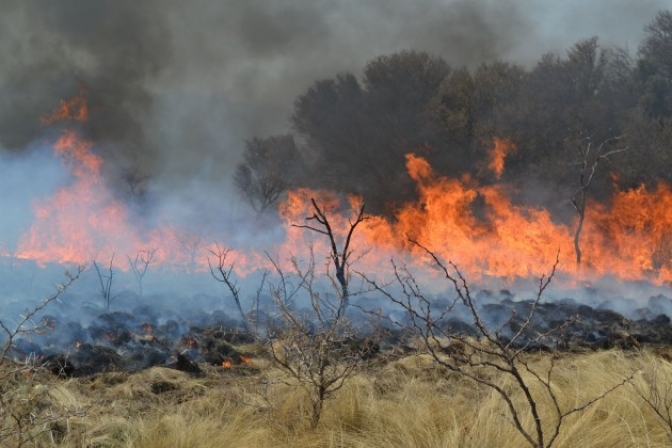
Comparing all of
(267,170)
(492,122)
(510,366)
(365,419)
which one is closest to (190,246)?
(267,170)

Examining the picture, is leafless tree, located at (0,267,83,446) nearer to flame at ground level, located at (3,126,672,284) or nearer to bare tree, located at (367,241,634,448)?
bare tree, located at (367,241,634,448)

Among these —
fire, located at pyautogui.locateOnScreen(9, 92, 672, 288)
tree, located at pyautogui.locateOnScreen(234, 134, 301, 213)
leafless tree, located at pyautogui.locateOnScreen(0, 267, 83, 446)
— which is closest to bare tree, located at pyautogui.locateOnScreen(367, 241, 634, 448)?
leafless tree, located at pyautogui.locateOnScreen(0, 267, 83, 446)

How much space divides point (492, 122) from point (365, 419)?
2147 centimetres

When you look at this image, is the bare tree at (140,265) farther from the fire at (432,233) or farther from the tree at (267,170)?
the tree at (267,170)

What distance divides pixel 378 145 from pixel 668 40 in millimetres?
12774

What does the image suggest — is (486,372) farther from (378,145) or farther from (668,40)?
(668,40)

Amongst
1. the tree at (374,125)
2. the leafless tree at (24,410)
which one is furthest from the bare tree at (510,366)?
the tree at (374,125)

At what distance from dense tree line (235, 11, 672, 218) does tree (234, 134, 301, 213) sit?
35cm

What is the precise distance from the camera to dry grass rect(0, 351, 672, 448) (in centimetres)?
390

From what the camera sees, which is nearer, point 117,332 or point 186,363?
point 186,363

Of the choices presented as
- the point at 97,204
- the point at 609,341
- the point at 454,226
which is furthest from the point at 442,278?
Answer: the point at 97,204

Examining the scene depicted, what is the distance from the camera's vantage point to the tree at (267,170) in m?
31.2

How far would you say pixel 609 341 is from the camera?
9.60 meters

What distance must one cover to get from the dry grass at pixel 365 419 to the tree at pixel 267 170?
24207mm
